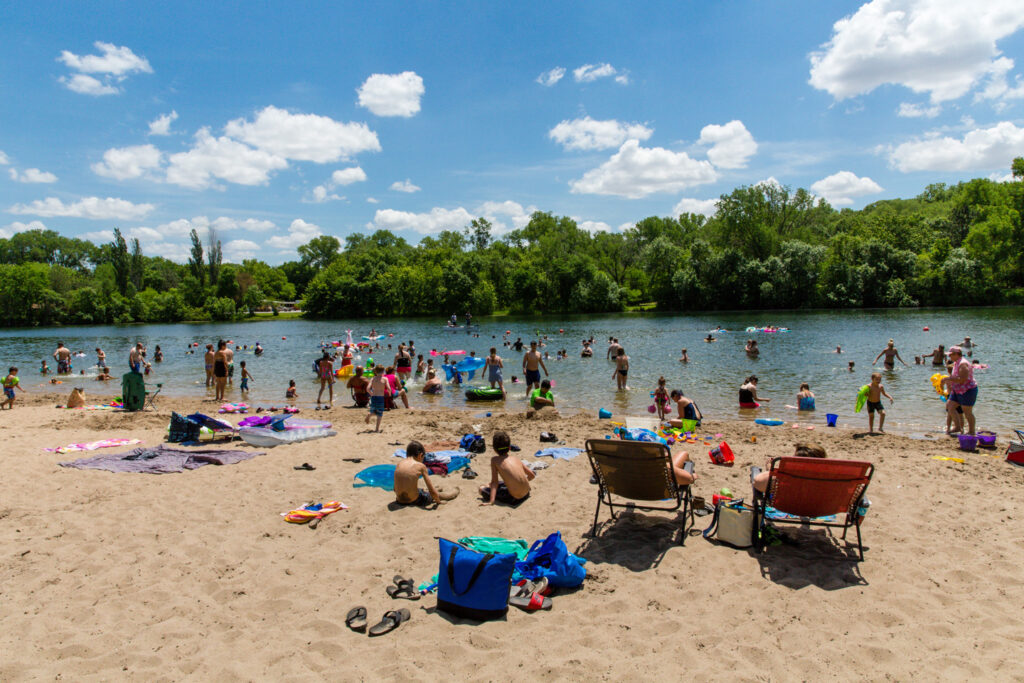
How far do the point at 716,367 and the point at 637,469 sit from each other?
19.3 meters

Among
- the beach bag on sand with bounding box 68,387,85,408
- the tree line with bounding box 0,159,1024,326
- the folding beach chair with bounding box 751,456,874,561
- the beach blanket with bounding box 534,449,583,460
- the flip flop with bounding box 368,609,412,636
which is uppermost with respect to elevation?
the tree line with bounding box 0,159,1024,326

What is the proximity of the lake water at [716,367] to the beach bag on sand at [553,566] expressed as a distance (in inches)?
399

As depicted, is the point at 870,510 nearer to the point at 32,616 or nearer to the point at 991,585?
the point at 991,585

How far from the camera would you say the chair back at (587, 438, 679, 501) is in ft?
Result: 17.6

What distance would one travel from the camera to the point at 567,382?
20.4 meters

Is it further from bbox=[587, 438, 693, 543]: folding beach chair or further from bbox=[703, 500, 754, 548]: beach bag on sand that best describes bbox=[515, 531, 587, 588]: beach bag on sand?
bbox=[703, 500, 754, 548]: beach bag on sand

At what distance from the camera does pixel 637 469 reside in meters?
5.49

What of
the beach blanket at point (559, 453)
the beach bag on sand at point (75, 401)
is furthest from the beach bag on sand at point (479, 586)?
the beach bag on sand at point (75, 401)

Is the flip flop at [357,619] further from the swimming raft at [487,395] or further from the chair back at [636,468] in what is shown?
the swimming raft at [487,395]

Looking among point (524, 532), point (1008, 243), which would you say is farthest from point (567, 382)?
point (1008, 243)

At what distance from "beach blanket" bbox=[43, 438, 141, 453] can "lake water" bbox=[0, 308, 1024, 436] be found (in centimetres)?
655

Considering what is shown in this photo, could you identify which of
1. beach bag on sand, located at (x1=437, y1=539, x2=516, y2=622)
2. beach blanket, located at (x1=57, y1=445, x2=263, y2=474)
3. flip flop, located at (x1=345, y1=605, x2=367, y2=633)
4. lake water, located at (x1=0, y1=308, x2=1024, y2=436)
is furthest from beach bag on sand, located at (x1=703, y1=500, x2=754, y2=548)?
lake water, located at (x1=0, y1=308, x2=1024, y2=436)

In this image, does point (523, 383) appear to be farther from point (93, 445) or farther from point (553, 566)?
point (553, 566)

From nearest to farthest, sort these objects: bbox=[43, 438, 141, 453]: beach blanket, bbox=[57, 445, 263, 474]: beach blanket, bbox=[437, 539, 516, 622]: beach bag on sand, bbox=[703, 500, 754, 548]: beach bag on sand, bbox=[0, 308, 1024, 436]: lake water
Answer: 1. bbox=[437, 539, 516, 622]: beach bag on sand
2. bbox=[703, 500, 754, 548]: beach bag on sand
3. bbox=[57, 445, 263, 474]: beach blanket
4. bbox=[43, 438, 141, 453]: beach blanket
5. bbox=[0, 308, 1024, 436]: lake water
